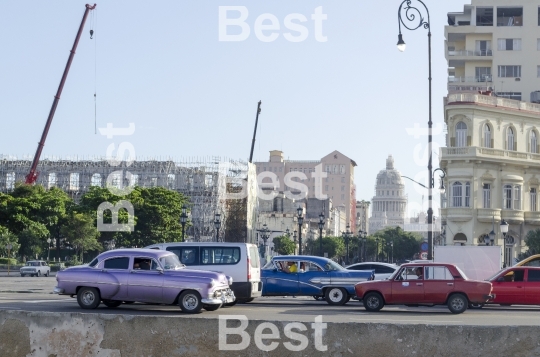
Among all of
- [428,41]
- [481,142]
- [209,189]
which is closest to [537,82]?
[481,142]

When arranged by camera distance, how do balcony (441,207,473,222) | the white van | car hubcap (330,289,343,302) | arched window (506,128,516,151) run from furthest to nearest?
arched window (506,128,516,151) → balcony (441,207,473,222) → car hubcap (330,289,343,302) → the white van

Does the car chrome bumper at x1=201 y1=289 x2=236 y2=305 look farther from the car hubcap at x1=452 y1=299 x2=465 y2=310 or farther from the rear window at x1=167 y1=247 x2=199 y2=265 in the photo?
the car hubcap at x1=452 y1=299 x2=465 y2=310

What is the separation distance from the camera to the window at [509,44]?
2815 inches

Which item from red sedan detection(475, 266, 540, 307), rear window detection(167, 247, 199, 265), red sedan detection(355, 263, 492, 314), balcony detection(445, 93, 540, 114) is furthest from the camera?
balcony detection(445, 93, 540, 114)

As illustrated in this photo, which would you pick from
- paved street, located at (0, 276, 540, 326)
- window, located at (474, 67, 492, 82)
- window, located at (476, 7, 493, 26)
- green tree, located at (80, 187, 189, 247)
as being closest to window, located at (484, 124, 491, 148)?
window, located at (474, 67, 492, 82)

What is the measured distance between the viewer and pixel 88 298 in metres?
23.2

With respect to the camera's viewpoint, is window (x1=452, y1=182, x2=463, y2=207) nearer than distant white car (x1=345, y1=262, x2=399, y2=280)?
No

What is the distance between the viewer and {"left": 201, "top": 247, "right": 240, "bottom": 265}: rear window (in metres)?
26.5

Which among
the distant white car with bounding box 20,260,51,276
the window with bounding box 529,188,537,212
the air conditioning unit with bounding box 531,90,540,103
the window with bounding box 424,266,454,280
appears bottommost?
the distant white car with bounding box 20,260,51,276

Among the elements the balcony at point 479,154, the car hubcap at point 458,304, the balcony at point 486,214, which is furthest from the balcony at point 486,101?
the car hubcap at point 458,304

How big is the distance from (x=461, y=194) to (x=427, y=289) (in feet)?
Answer: 107

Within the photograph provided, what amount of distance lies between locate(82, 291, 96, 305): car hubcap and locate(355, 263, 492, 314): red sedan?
7.59 m

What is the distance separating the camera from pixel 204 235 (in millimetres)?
111938

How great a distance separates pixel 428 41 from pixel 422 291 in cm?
1620
